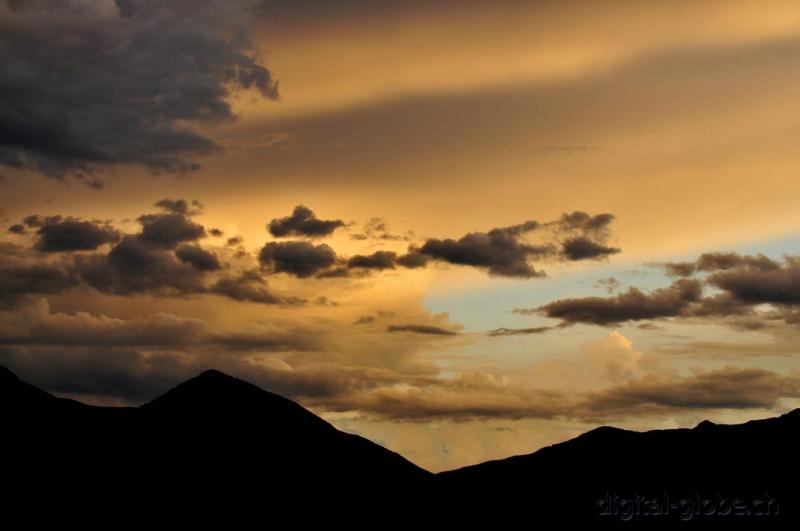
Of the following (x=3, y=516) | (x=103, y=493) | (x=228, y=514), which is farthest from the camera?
(x=228, y=514)

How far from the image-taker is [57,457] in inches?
7544

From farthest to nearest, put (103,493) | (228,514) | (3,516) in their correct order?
(228,514)
(103,493)
(3,516)

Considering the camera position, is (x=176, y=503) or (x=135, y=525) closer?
(x=135, y=525)

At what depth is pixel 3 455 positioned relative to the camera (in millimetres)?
187375

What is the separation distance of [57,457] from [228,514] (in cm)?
3776

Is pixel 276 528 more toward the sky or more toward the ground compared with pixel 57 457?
more toward the ground

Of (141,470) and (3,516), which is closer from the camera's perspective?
(3,516)

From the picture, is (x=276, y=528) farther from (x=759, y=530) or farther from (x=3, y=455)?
(x=759, y=530)

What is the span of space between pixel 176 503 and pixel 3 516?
3654 cm

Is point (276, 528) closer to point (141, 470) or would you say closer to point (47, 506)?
point (141, 470)

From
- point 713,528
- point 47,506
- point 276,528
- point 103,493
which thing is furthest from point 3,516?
point 713,528

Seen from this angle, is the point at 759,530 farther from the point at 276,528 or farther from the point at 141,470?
the point at 141,470

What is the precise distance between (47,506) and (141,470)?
27.2m

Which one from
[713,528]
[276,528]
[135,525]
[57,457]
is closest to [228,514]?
[276,528]
